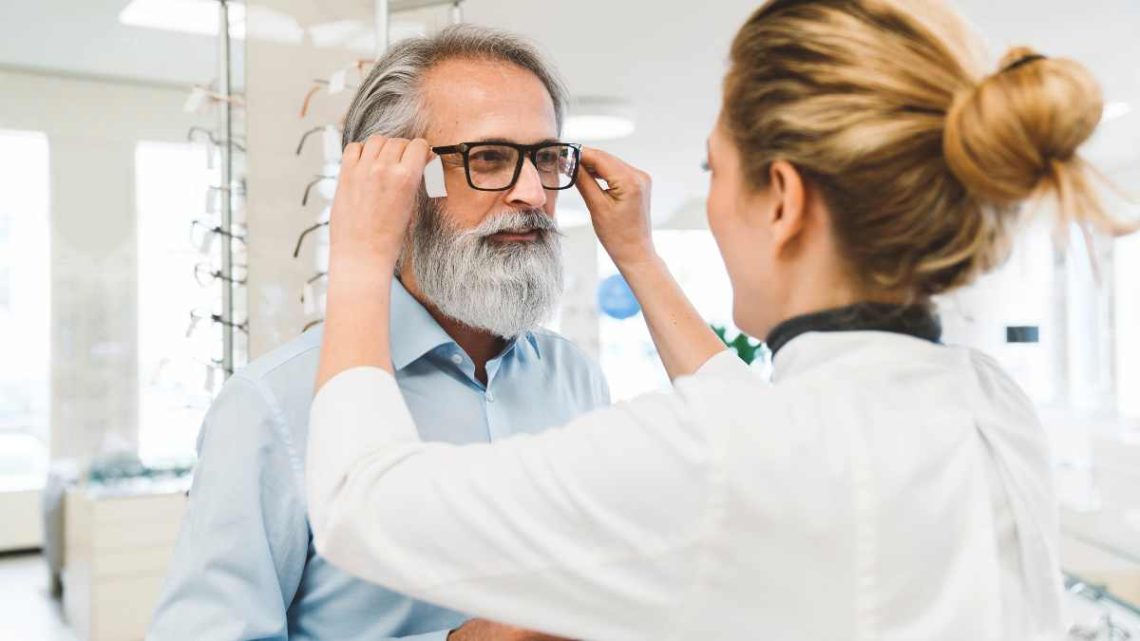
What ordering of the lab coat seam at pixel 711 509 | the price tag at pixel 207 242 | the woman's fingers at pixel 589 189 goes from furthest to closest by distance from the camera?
the price tag at pixel 207 242, the woman's fingers at pixel 589 189, the lab coat seam at pixel 711 509

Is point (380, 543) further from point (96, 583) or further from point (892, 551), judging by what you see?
point (96, 583)

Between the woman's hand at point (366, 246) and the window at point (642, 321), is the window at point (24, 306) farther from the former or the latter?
the woman's hand at point (366, 246)

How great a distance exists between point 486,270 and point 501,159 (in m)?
0.15

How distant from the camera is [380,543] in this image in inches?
29.1

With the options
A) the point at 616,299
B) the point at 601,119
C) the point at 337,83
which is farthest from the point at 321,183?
the point at 616,299

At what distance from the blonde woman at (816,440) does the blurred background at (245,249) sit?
0.34ft

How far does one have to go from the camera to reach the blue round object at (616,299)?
6480 mm

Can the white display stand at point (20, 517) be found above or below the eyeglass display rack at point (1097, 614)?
below

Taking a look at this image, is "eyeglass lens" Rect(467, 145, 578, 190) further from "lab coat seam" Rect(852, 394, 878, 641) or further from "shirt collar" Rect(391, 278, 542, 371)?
"lab coat seam" Rect(852, 394, 878, 641)

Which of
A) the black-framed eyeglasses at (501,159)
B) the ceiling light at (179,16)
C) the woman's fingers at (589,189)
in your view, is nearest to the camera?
the black-framed eyeglasses at (501,159)

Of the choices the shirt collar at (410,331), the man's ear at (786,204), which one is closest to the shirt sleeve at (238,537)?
the shirt collar at (410,331)

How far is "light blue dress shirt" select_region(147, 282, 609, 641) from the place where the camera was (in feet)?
3.32

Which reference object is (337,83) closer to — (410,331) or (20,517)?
(410,331)

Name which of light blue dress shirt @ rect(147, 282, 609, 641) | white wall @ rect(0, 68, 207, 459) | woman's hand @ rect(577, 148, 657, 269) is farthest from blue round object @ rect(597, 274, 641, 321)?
light blue dress shirt @ rect(147, 282, 609, 641)
